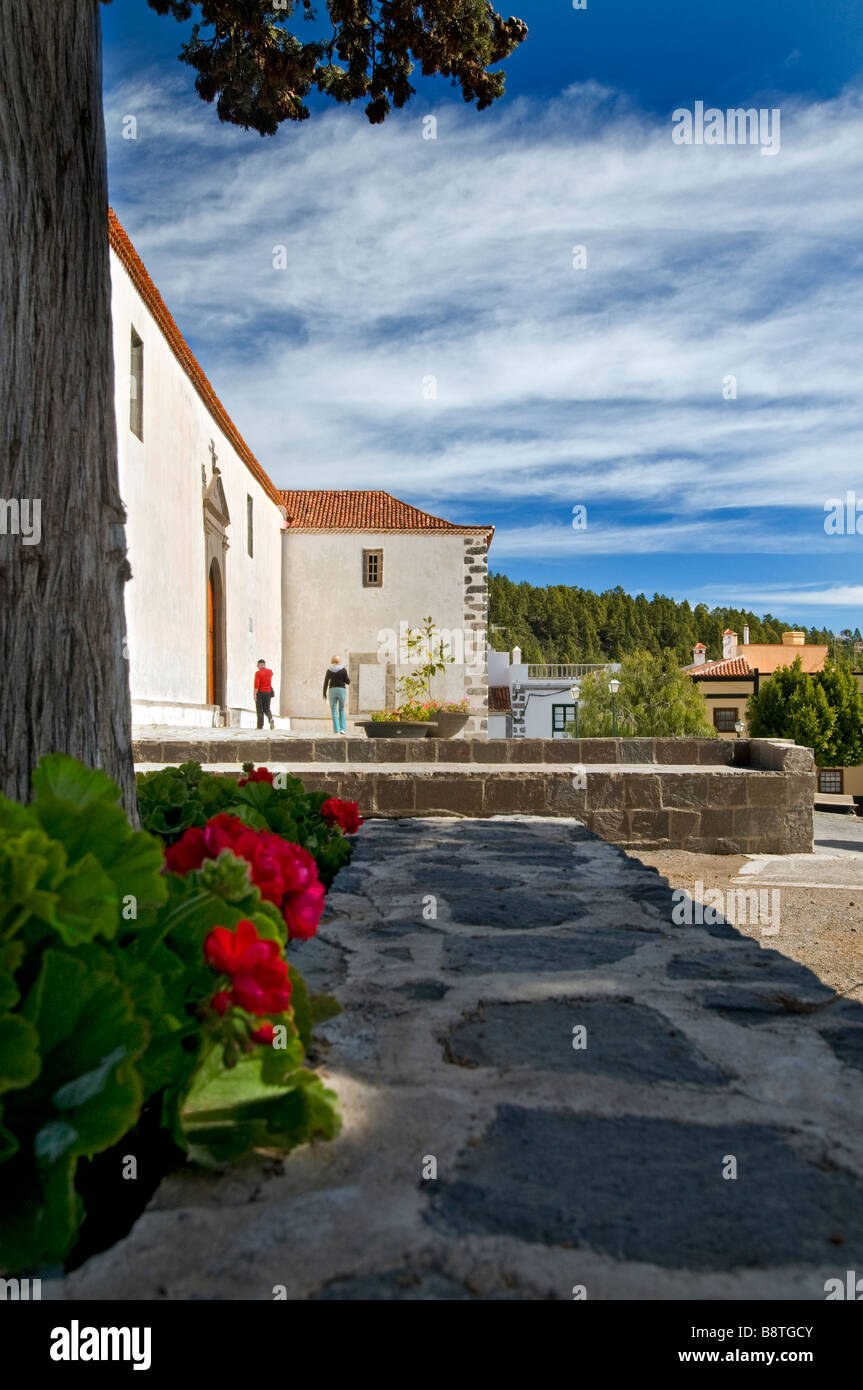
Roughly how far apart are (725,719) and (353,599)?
88.5 feet

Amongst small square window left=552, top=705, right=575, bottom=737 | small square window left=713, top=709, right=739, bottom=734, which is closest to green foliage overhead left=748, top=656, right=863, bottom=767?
small square window left=713, top=709, right=739, bottom=734

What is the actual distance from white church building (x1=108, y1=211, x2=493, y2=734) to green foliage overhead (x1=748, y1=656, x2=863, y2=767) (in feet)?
57.0

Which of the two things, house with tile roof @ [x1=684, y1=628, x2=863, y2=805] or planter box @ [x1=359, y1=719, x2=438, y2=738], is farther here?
house with tile roof @ [x1=684, y1=628, x2=863, y2=805]

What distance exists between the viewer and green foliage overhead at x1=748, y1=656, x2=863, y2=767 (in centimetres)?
3519

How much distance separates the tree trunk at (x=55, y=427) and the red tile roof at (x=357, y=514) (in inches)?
823

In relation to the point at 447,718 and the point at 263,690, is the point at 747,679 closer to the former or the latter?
the point at 263,690

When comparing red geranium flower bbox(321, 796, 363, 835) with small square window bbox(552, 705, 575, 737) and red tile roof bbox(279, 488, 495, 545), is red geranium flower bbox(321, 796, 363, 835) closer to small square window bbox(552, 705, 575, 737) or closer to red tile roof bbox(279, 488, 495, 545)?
red tile roof bbox(279, 488, 495, 545)

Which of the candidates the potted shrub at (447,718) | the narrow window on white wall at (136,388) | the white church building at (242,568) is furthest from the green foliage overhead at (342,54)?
the potted shrub at (447,718)

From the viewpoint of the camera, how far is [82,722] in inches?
81.4

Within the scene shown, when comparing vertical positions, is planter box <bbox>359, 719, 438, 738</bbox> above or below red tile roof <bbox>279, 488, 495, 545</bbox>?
below

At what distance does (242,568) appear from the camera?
18203 millimetres

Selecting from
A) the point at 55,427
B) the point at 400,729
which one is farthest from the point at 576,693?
the point at 55,427
